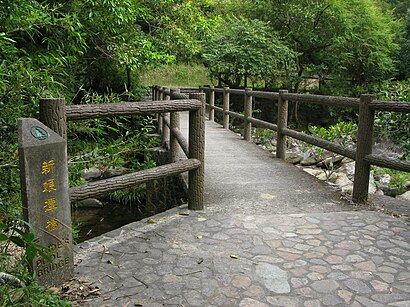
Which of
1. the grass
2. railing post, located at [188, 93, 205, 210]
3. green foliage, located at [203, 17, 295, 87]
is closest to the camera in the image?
railing post, located at [188, 93, 205, 210]

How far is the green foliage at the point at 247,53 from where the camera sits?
477 inches

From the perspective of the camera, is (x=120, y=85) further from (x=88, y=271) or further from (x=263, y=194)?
(x=88, y=271)

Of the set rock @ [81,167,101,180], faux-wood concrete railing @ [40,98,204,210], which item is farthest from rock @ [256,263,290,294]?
rock @ [81,167,101,180]

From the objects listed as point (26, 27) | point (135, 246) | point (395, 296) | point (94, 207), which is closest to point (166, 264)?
point (135, 246)

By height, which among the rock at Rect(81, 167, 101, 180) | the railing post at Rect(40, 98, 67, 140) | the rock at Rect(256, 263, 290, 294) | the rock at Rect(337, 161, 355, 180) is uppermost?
the railing post at Rect(40, 98, 67, 140)

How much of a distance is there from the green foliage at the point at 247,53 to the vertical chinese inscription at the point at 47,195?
32.6 feet

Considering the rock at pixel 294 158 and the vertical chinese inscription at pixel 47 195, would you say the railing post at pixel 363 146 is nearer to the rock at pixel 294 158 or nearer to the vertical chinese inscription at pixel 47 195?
the vertical chinese inscription at pixel 47 195

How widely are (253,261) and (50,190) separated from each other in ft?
4.37

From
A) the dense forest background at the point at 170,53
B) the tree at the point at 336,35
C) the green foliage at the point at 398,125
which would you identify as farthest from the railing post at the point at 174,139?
the tree at the point at 336,35

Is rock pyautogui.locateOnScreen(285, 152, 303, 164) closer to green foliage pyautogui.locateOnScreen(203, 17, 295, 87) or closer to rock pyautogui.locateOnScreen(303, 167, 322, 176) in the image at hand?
rock pyautogui.locateOnScreen(303, 167, 322, 176)

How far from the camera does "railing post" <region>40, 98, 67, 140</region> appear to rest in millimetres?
2506

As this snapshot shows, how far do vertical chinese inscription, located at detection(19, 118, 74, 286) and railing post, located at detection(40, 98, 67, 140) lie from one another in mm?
121

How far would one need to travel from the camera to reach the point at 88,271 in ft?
8.80

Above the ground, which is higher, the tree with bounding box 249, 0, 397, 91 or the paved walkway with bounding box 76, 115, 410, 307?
the tree with bounding box 249, 0, 397, 91
